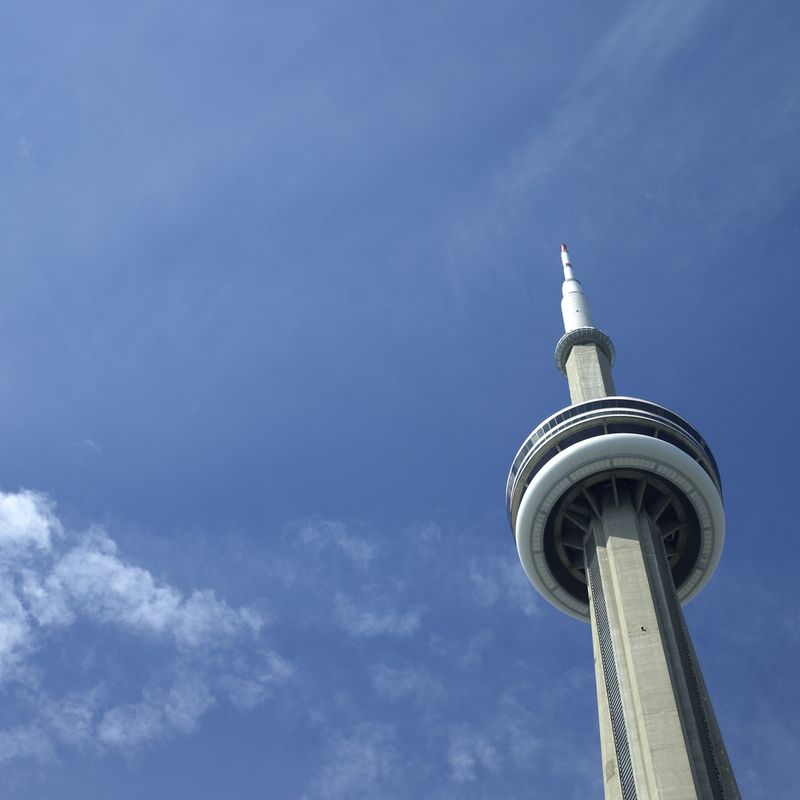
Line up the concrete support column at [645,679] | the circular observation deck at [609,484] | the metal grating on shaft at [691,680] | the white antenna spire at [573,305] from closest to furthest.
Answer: the concrete support column at [645,679] < the metal grating on shaft at [691,680] < the circular observation deck at [609,484] < the white antenna spire at [573,305]

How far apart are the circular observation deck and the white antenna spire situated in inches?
634

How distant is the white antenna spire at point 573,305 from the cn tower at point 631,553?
4.36 m

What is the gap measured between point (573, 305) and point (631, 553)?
1122 inches

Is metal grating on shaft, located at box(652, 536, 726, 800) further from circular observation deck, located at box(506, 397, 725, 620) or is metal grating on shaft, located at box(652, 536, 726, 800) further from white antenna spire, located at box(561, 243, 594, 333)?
white antenna spire, located at box(561, 243, 594, 333)

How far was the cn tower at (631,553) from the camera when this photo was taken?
47.8 metres

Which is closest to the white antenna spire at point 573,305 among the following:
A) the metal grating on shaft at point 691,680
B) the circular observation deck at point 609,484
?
the circular observation deck at point 609,484

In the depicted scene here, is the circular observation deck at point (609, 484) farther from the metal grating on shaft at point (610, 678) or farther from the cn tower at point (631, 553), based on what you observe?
the metal grating on shaft at point (610, 678)

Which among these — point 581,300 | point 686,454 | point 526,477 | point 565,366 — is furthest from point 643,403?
point 581,300

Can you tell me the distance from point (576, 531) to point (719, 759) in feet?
63.2

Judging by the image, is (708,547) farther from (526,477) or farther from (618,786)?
(618,786)

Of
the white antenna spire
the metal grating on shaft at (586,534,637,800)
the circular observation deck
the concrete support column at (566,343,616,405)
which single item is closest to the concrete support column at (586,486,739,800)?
the metal grating on shaft at (586,534,637,800)

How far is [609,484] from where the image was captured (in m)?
61.8

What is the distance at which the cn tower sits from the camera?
47.8 meters

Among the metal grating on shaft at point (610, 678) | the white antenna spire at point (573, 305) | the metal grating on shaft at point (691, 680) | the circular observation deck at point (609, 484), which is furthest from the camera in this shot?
the white antenna spire at point (573, 305)
